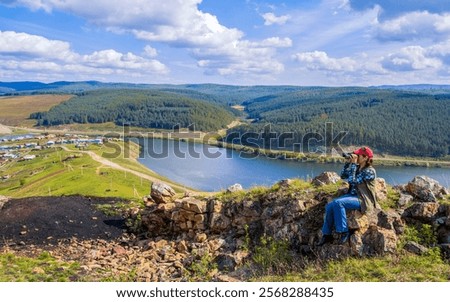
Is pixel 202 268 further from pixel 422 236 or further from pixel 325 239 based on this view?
pixel 422 236

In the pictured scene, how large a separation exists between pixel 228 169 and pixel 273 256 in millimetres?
68530

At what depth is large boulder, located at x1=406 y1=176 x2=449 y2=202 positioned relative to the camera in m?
9.17

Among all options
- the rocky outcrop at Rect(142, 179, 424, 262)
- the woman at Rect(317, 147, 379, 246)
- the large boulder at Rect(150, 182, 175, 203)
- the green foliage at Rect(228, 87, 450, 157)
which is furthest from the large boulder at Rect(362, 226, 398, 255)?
the green foliage at Rect(228, 87, 450, 157)

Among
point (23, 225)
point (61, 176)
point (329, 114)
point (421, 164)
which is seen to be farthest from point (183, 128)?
point (23, 225)

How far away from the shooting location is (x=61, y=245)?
11172 millimetres

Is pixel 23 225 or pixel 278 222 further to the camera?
pixel 23 225

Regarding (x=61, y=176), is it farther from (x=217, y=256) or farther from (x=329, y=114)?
(x=329, y=114)

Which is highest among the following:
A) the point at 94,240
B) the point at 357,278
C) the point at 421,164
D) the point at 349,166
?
the point at 349,166

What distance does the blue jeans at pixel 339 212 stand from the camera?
7902 millimetres

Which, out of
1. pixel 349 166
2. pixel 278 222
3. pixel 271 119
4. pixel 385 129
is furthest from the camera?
pixel 271 119

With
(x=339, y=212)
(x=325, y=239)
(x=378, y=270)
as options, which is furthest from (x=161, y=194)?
(x=378, y=270)

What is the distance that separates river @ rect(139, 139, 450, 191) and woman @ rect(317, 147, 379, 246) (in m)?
46.0

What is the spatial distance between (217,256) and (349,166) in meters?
3.80

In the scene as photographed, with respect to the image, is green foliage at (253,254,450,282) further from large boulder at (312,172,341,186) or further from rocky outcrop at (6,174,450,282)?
large boulder at (312,172,341,186)
